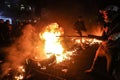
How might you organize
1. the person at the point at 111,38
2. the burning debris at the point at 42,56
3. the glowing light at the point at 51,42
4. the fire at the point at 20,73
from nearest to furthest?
the person at the point at 111,38 < the fire at the point at 20,73 < the burning debris at the point at 42,56 < the glowing light at the point at 51,42

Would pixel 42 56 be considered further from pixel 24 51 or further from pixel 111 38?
pixel 111 38

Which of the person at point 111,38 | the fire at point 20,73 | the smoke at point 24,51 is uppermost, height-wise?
the person at point 111,38

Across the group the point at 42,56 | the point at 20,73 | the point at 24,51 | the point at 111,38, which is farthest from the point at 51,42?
the point at 111,38

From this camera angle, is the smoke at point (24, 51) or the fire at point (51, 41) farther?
the fire at point (51, 41)

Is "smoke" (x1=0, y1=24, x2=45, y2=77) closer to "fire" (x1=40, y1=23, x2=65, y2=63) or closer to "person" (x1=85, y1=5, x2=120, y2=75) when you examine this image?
"fire" (x1=40, y1=23, x2=65, y2=63)

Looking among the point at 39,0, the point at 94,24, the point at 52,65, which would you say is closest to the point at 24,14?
the point at 39,0

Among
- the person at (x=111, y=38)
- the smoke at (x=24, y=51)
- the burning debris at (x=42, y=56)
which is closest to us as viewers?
the person at (x=111, y=38)

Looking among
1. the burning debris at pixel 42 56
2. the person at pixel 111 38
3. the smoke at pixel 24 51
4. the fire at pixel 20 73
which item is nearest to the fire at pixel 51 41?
the burning debris at pixel 42 56

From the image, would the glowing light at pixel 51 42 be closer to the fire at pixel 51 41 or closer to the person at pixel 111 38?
the fire at pixel 51 41

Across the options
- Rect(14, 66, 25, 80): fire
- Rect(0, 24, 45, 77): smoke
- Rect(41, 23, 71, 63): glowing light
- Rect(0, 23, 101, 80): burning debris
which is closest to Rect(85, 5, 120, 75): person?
Rect(0, 23, 101, 80): burning debris

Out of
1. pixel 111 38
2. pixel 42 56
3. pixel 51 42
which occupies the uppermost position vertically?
pixel 111 38

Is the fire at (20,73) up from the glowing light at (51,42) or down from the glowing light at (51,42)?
down

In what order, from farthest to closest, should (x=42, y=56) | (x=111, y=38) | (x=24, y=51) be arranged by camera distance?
(x=24, y=51) < (x=42, y=56) < (x=111, y=38)

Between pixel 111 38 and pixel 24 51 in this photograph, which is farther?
pixel 24 51
